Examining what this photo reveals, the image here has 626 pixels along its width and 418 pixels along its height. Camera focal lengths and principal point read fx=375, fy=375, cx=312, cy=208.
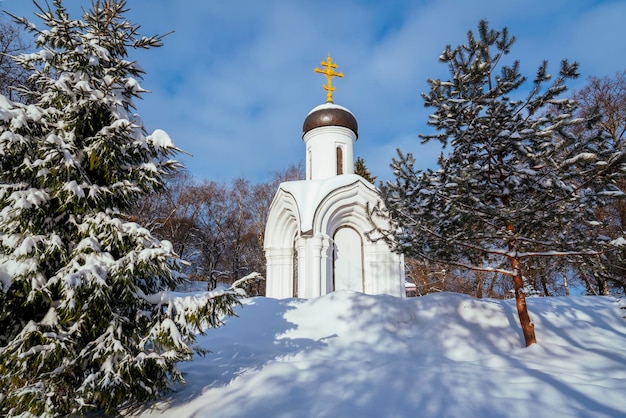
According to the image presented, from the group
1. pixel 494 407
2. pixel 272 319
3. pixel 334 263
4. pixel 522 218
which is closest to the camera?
pixel 494 407

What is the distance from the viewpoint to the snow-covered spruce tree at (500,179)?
16.5 ft

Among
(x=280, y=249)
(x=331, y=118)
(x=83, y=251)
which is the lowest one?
(x=83, y=251)

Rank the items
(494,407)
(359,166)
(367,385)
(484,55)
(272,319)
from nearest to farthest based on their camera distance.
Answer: (494,407) < (367,385) < (484,55) < (272,319) < (359,166)

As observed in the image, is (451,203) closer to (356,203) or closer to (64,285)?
(64,285)

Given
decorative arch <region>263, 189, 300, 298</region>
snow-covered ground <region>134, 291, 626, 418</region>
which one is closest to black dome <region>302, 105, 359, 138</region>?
decorative arch <region>263, 189, 300, 298</region>

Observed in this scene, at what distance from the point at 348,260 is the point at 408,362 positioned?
21.2 feet

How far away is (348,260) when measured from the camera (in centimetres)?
1157

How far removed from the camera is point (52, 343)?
3.29 meters

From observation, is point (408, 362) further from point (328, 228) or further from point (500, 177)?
Answer: point (328, 228)

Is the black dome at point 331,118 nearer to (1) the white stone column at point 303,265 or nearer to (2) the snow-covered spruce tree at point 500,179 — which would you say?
(1) the white stone column at point 303,265

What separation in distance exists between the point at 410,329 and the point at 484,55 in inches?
189

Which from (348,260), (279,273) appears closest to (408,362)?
(348,260)

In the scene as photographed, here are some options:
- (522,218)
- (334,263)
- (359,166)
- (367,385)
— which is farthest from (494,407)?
(359,166)

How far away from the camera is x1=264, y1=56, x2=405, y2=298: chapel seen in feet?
34.4
